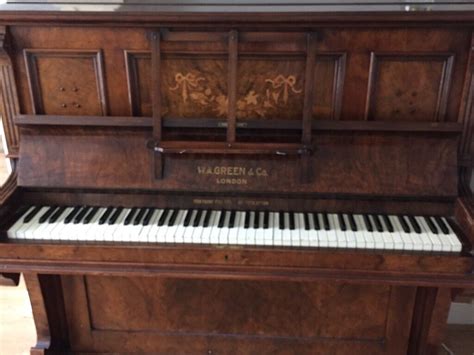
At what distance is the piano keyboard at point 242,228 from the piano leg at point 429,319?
33 cm

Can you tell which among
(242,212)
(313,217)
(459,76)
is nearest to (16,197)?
(242,212)

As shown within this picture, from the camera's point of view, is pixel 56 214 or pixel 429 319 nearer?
pixel 56 214

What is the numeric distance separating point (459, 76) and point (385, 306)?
860 millimetres

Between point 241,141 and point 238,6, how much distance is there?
0.44m

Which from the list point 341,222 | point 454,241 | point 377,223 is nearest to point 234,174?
point 341,222

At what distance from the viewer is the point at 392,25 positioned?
136 centimetres

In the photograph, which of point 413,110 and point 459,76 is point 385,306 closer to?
point 413,110

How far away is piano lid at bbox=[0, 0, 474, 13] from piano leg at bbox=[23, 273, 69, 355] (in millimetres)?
933

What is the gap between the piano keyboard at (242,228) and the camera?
4.42ft

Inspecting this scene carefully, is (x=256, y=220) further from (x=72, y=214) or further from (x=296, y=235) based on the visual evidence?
(x=72, y=214)

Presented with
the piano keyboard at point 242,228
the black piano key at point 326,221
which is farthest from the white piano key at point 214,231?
the black piano key at point 326,221

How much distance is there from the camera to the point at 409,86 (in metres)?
1.45

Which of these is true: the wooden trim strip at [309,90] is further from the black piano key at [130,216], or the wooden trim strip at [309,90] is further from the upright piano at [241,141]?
the black piano key at [130,216]

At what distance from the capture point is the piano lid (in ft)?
4.66
